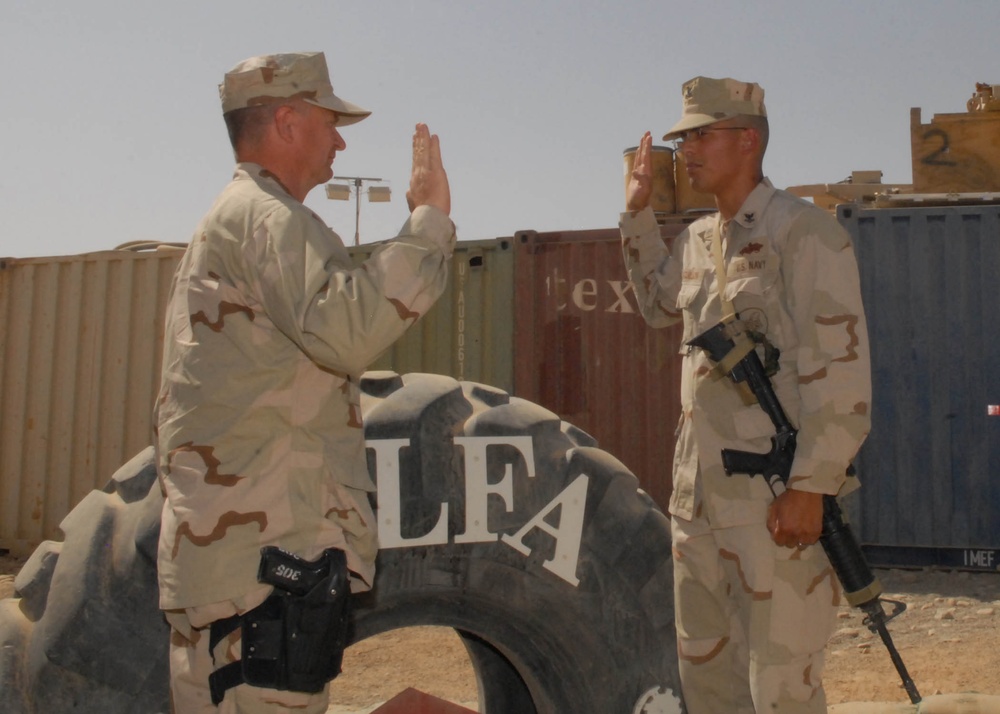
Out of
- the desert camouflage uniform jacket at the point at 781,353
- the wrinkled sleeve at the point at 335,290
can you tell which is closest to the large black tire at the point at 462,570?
the desert camouflage uniform jacket at the point at 781,353

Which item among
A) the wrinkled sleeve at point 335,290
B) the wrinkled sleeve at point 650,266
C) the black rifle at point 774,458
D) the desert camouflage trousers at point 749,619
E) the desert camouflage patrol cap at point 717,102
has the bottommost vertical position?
the desert camouflage trousers at point 749,619

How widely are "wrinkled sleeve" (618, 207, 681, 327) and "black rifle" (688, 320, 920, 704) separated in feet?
1.46

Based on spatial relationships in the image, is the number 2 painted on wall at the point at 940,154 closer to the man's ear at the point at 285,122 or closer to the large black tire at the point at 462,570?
the large black tire at the point at 462,570

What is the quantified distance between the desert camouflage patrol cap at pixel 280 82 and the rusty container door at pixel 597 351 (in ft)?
16.9

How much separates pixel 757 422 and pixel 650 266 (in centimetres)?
67

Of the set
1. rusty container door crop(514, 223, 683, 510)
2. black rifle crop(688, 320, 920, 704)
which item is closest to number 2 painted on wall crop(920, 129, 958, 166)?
rusty container door crop(514, 223, 683, 510)

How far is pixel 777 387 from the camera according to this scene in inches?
91.2

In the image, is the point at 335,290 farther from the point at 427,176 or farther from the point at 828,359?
the point at 828,359

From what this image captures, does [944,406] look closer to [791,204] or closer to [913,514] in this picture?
[913,514]

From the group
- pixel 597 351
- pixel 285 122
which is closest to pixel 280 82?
pixel 285 122

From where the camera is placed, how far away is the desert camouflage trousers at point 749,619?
2180mm

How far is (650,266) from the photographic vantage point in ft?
9.18

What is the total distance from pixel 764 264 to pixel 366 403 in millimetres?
1006

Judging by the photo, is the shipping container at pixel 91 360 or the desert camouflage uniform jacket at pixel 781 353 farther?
the shipping container at pixel 91 360
